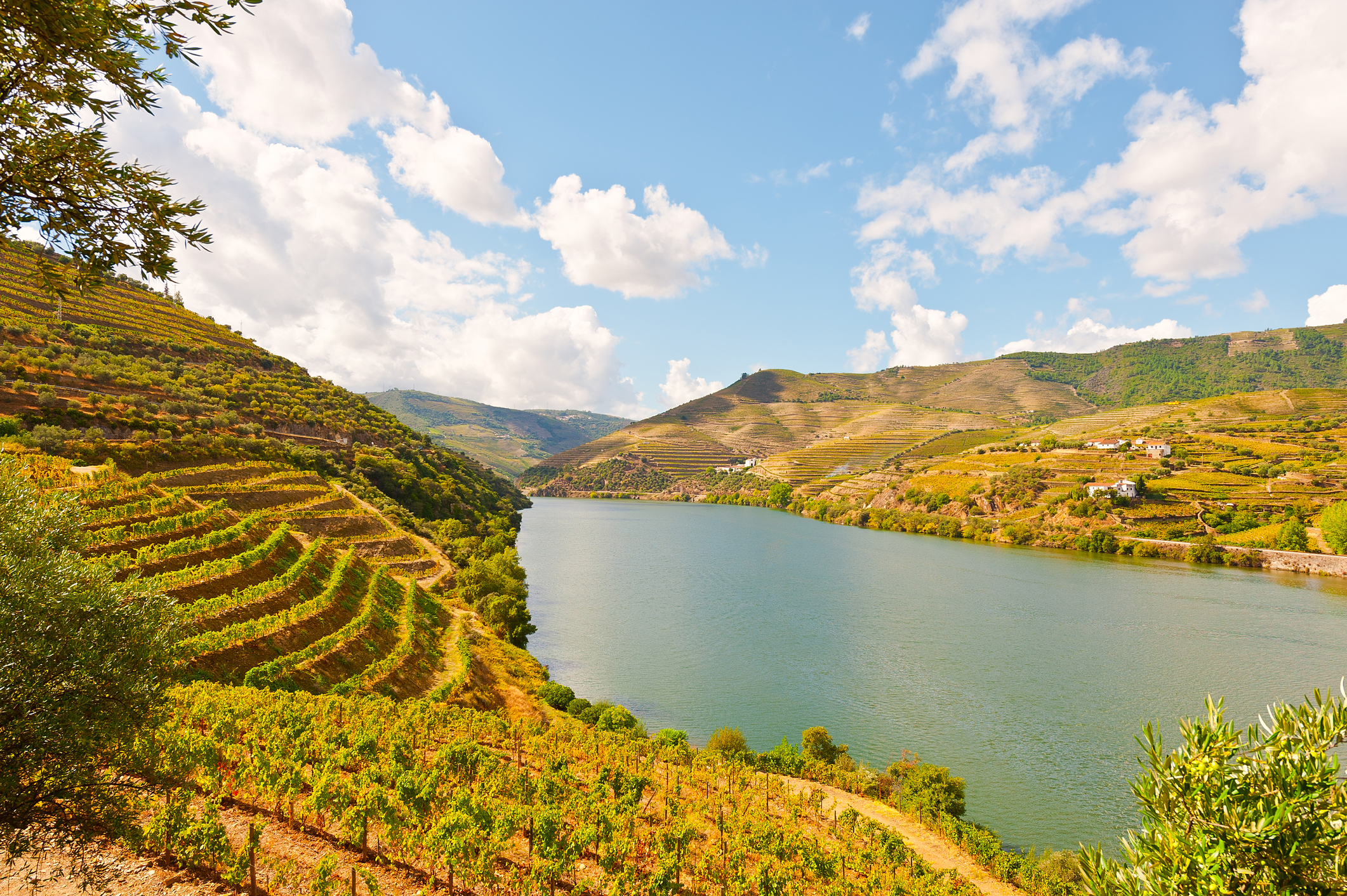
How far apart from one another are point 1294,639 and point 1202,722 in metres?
63.8

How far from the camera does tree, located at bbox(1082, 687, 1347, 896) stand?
7.62 meters

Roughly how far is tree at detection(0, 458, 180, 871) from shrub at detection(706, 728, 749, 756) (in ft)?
75.4

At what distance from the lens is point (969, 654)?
47.0 m

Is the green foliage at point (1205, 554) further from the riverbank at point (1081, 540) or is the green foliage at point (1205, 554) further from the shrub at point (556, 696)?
the shrub at point (556, 696)

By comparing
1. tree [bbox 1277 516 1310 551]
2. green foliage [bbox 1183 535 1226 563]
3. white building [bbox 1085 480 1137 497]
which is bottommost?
green foliage [bbox 1183 535 1226 563]

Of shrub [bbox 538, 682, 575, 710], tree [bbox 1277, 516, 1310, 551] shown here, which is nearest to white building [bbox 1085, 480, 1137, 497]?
tree [bbox 1277, 516, 1310, 551]

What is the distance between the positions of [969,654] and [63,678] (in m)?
53.1

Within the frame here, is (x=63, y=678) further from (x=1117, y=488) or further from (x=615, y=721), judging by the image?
(x=1117, y=488)

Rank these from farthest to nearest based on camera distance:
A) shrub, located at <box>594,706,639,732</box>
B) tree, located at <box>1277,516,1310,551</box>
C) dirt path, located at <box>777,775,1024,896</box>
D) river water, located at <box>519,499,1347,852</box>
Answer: tree, located at <box>1277,516,1310,551</box> < river water, located at <box>519,499,1347,852</box> < shrub, located at <box>594,706,639,732</box> < dirt path, located at <box>777,775,1024,896</box>

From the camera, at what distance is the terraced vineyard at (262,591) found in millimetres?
23625

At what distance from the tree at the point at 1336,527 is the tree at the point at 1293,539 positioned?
7.33 feet

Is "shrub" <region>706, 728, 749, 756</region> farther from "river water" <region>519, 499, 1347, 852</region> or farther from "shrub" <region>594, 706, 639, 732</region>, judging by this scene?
"river water" <region>519, 499, 1347, 852</region>

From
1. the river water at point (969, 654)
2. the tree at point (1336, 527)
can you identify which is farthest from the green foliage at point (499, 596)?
the tree at point (1336, 527)

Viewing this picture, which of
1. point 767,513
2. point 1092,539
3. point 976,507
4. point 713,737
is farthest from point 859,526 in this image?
point 713,737
